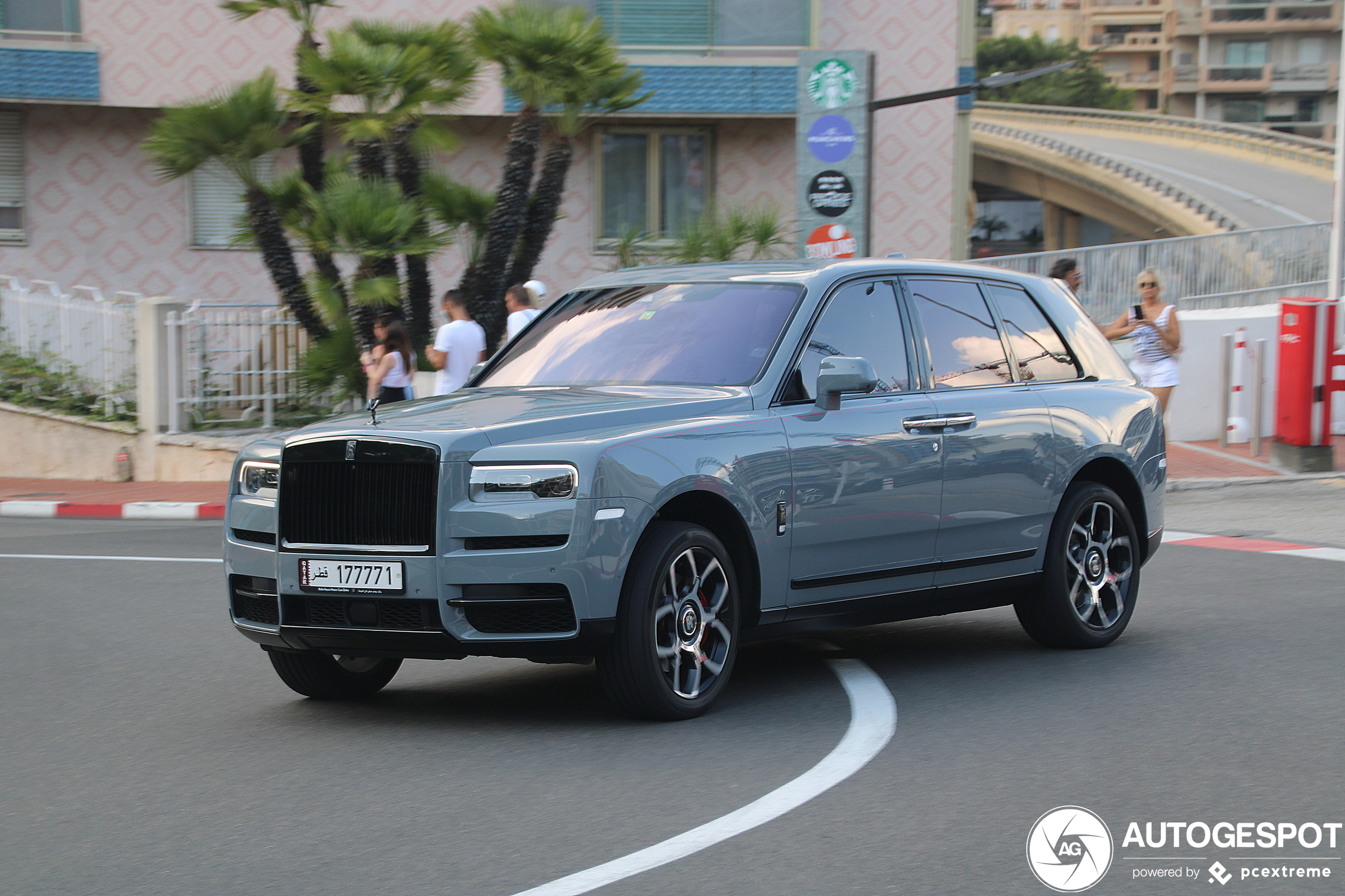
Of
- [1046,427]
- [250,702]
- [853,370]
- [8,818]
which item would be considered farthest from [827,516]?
[8,818]

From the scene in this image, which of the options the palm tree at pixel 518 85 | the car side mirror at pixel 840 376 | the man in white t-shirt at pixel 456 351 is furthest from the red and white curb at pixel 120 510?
the car side mirror at pixel 840 376

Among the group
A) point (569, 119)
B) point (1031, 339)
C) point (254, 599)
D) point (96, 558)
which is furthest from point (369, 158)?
point (254, 599)

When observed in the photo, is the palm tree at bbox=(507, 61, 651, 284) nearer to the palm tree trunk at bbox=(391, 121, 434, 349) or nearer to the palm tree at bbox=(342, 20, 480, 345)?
the palm tree trunk at bbox=(391, 121, 434, 349)

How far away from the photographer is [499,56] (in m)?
17.6

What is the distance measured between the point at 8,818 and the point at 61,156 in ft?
67.2

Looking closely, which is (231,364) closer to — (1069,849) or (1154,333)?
(1154,333)

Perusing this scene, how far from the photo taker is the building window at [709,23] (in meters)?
23.9

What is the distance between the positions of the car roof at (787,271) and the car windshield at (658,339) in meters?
0.05

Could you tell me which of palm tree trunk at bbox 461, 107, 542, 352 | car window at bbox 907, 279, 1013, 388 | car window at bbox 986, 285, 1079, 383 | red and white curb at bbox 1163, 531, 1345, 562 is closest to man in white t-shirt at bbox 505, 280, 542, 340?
palm tree trunk at bbox 461, 107, 542, 352

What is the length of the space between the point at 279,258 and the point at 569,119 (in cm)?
353

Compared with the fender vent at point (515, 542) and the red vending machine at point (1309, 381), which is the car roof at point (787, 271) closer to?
the fender vent at point (515, 542)

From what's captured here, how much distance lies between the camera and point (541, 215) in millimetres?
18531

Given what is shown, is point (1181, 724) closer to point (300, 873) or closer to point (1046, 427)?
point (1046, 427)

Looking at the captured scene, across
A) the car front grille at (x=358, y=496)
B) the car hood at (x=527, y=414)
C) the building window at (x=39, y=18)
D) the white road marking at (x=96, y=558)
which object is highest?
the building window at (x=39, y=18)
